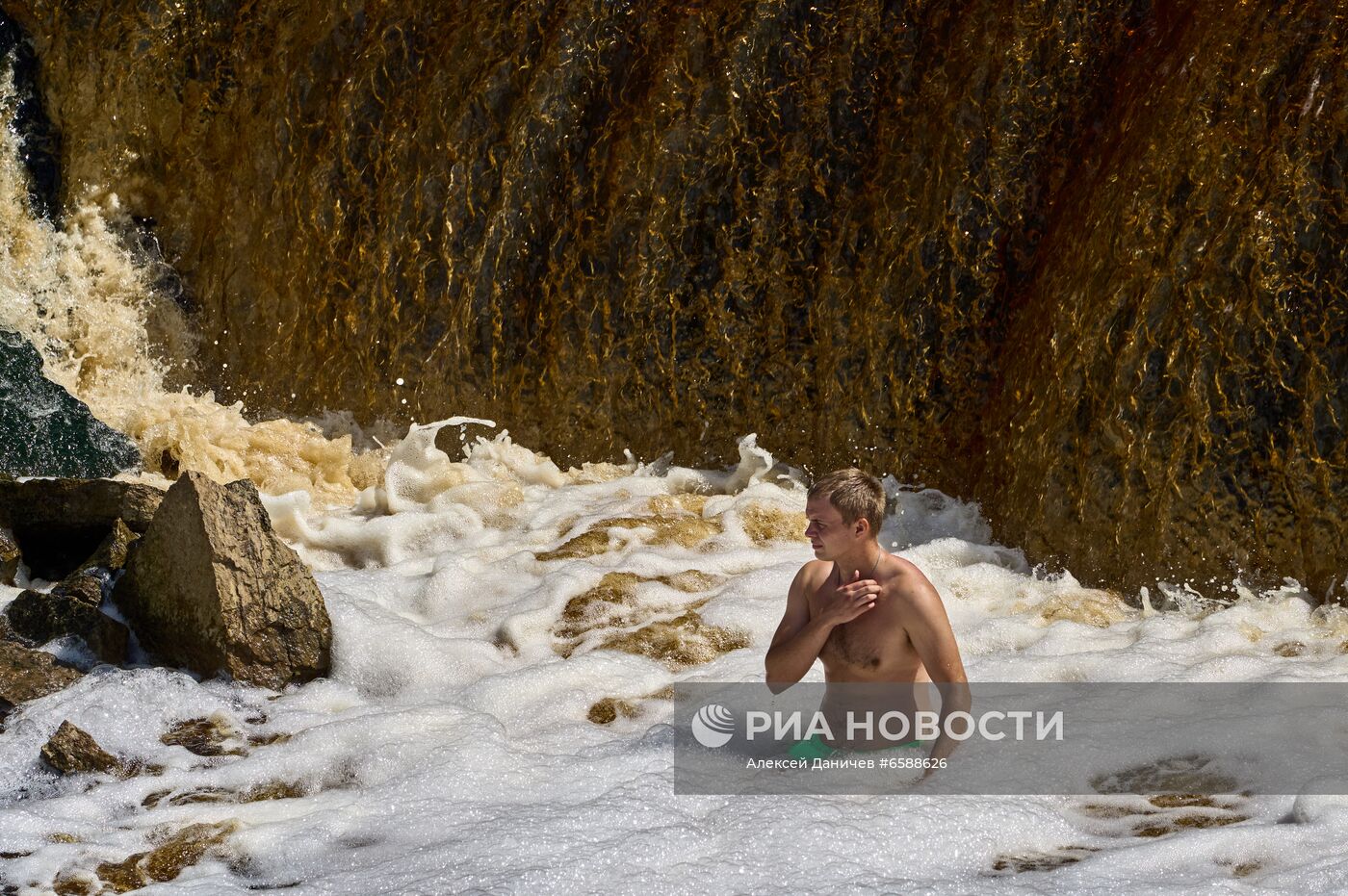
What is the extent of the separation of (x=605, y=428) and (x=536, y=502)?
65cm

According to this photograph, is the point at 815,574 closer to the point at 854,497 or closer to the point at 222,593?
the point at 854,497

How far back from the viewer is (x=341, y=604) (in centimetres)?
546

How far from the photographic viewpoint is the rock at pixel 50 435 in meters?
→ 6.88

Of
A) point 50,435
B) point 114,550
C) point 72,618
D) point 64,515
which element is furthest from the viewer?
point 50,435

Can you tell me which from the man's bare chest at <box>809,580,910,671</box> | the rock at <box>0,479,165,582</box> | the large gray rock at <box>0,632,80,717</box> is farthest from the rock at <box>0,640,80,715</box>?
the man's bare chest at <box>809,580,910,671</box>

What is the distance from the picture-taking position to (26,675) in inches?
189

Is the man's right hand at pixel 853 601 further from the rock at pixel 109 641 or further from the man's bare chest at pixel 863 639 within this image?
the rock at pixel 109 641

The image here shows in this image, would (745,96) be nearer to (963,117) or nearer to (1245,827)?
(963,117)

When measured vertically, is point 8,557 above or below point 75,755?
above

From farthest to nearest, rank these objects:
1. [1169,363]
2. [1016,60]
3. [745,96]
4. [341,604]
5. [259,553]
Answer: [745,96] < [1016,60] < [1169,363] < [341,604] < [259,553]

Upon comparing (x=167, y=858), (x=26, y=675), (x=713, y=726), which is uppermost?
(x=26, y=675)

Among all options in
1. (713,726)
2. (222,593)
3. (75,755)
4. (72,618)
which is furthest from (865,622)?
(72,618)

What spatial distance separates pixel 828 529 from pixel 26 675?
257cm

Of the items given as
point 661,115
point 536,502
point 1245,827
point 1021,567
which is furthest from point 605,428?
point 1245,827
